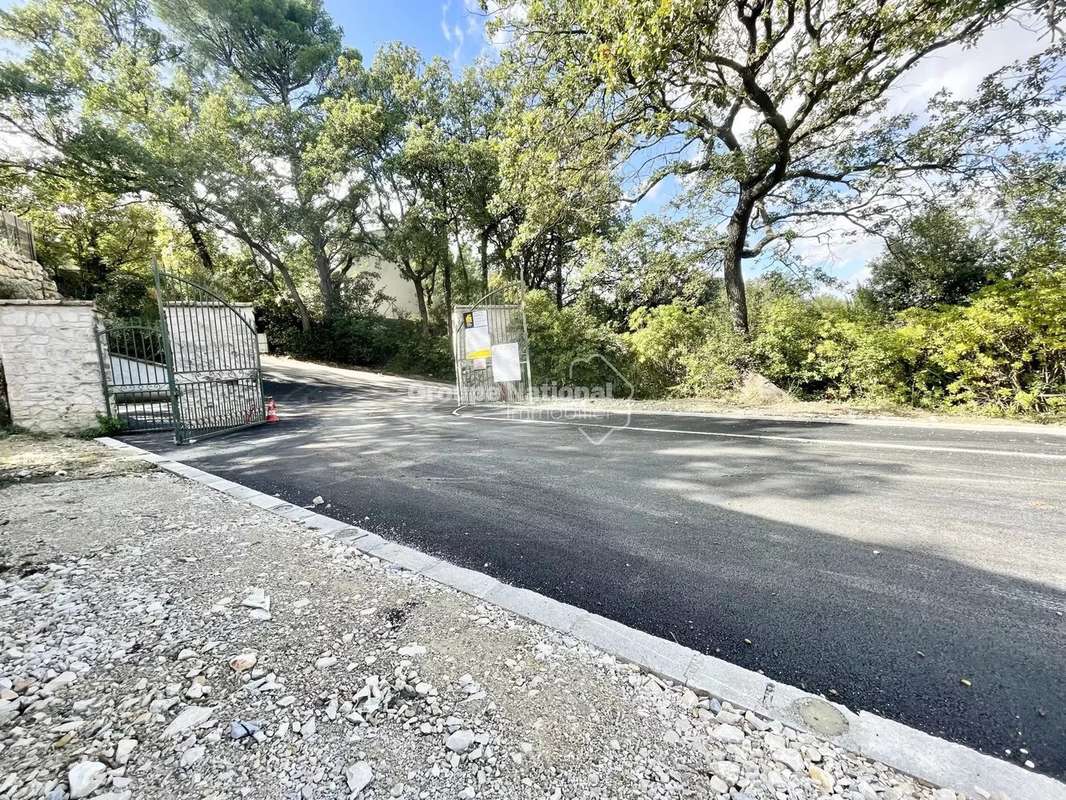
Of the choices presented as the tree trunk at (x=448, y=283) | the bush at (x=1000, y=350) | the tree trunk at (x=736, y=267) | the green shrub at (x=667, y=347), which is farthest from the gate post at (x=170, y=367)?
the tree trunk at (x=448, y=283)

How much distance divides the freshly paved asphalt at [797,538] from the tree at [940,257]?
476 cm

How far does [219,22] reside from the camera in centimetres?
1498

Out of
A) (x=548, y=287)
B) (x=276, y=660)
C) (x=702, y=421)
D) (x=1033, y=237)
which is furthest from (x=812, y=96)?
(x=548, y=287)

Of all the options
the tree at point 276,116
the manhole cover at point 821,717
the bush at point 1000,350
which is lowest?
the manhole cover at point 821,717

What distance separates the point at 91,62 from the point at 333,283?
9.61 metres

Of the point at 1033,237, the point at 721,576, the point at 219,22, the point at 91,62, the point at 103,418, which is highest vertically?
the point at 219,22

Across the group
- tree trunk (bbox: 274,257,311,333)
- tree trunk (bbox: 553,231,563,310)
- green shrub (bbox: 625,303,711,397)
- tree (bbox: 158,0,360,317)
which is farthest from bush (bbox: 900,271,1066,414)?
tree trunk (bbox: 274,257,311,333)

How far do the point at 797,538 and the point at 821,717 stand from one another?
55.1 inches

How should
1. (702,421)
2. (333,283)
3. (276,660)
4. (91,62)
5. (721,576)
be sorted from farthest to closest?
(333,283) → (91,62) → (702,421) → (721,576) → (276,660)

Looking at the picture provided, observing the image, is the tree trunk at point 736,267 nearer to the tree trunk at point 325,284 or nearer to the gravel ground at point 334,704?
the gravel ground at point 334,704

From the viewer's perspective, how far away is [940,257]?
7.68 metres

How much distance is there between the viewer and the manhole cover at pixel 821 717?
4.07ft

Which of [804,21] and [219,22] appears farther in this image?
[219,22]

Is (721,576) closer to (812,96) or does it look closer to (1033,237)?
(812,96)
